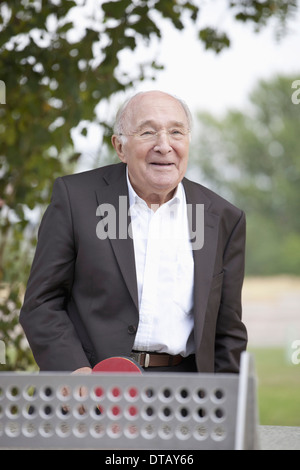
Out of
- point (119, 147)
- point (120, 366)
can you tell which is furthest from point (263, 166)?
point (120, 366)

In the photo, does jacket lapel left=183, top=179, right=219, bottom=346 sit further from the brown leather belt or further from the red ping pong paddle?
the red ping pong paddle

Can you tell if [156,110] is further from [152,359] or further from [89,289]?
[152,359]

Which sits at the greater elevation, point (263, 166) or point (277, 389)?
point (263, 166)

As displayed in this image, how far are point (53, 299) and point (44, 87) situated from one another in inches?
57.4

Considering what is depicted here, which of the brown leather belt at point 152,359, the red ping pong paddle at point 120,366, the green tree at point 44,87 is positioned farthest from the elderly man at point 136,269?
the green tree at point 44,87

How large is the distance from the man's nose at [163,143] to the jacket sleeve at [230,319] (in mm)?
312

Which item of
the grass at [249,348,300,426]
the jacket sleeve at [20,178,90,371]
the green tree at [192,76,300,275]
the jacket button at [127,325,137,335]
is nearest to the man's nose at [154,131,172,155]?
the jacket sleeve at [20,178,90,371]

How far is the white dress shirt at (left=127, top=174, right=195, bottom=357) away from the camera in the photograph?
62.9 inches

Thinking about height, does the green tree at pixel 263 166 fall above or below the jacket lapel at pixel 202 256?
above

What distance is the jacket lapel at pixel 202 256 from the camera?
62.6 inches

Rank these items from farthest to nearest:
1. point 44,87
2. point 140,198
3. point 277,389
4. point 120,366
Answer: point 277,389 < point 44,87 < point 140,198 < point 120,366

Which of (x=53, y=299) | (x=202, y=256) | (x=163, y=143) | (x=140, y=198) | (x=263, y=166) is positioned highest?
(x=263, y=166)

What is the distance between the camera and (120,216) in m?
1.67

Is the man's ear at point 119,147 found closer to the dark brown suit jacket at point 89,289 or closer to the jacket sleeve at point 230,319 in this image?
the dark brown suit jacket at point 89,289
